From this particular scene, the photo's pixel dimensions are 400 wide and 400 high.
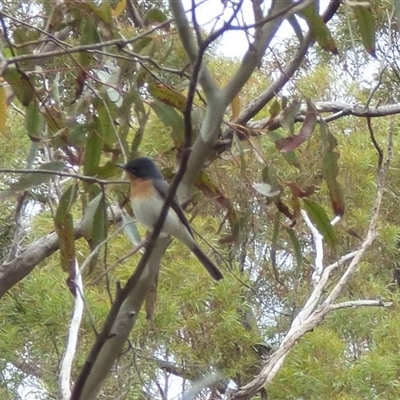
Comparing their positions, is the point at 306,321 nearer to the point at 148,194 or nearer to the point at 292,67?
the point at 148,194

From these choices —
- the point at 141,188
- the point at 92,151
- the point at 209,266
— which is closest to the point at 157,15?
the point at 92,151

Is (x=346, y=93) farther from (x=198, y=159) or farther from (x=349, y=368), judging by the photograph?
(x=198, y=159)

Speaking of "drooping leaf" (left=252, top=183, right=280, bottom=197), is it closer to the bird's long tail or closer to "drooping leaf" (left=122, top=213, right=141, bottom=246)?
"drooping leaf" (left=122, top=213, right=141, bottom=246)

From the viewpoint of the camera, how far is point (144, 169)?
1421 millimetres

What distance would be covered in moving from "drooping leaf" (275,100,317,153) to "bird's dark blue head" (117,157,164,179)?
1.30 ft

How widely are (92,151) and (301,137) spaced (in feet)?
0.90

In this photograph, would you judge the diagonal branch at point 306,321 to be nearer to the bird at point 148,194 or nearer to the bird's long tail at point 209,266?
the bird's long tail at point 209,266

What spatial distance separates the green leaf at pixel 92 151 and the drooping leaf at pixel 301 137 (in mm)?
238

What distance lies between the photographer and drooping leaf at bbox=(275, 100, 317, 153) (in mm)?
952

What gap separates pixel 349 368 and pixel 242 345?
0.38 m

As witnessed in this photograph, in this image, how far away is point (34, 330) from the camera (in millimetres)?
2580

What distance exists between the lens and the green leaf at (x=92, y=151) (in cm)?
104

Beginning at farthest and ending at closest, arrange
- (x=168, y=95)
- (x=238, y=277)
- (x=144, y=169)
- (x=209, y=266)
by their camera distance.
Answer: (x=238, y=277) → (x=209, y=266) → (x=144, y=169) → (x=168, y=95)

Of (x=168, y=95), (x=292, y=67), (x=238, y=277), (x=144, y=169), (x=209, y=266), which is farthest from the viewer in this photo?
(x=238, y=277)
